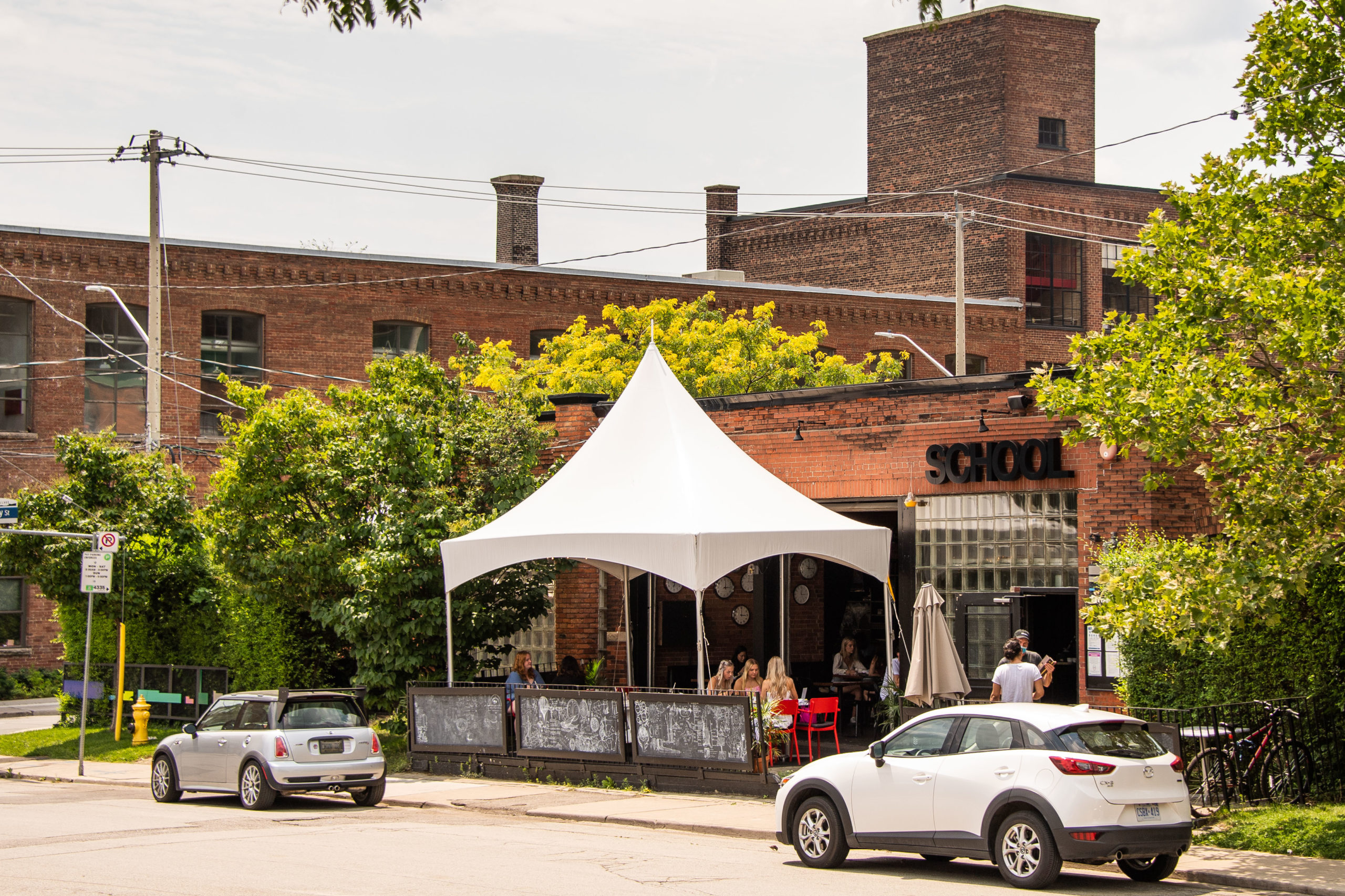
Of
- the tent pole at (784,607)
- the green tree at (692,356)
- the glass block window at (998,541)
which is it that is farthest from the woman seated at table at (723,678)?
the green tree at (692,356)

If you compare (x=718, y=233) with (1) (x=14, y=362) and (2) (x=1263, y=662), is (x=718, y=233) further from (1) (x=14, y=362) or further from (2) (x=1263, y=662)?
(2) (x=1263, y=662)

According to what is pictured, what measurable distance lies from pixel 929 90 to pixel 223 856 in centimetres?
4501

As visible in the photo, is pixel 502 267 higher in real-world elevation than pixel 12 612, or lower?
higher

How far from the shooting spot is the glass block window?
18.6 meters

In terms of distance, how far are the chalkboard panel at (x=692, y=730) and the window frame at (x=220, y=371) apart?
25235mm

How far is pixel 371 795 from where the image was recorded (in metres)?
17.2

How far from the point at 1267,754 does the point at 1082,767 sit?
13.6ft

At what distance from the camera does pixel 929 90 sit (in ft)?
172

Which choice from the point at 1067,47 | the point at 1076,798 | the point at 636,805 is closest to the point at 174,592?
the point at 636,805

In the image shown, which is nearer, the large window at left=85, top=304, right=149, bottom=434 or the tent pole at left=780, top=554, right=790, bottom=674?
the tent pole at left=780, top=554, right=790, bottom=674

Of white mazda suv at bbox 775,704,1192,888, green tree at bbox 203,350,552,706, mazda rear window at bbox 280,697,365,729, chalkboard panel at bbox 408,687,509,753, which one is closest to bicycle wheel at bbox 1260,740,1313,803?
white mazda suv at bbox 775,704,1192,888

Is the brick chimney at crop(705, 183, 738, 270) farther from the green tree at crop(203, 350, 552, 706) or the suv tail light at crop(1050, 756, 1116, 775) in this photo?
the suv tail light at crop(1050, 756, 1116, 775)

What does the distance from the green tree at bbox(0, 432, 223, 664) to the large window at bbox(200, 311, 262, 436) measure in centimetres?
1356

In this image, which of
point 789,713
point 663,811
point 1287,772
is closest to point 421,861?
point 663,811
